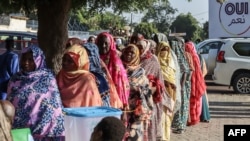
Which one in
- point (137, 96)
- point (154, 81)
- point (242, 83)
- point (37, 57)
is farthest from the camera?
point (242, 83)

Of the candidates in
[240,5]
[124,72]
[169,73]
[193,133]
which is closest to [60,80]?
[124,72]

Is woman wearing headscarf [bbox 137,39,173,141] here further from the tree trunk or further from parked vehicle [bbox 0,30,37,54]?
parked vehicle [bbox 0,30,37,54]

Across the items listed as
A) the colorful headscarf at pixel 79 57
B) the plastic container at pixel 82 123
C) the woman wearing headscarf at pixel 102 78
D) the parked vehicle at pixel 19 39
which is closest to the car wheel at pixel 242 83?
the parked vehicle at pixel 19 39

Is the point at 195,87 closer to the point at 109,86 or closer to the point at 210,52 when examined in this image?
the point at 109,86

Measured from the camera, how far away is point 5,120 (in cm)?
284

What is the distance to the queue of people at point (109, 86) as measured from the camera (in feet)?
14.4

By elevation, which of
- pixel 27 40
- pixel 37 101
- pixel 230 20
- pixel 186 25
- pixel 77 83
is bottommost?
pixel 37 101

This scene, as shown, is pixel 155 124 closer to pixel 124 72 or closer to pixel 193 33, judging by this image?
pixel 124 72

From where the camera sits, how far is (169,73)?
810 cm

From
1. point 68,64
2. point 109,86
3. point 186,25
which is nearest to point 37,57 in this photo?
point 68,64

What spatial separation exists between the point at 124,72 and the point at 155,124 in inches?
53.6

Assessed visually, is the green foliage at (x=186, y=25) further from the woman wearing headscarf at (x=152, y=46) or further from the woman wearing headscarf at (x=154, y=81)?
the woman wearing headscarf at (x=154, y=81)

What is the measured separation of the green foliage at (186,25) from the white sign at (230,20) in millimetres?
40709

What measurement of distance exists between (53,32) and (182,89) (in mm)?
2449
